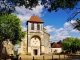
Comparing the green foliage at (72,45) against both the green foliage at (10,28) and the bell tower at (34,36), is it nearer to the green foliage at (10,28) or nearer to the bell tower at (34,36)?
the bell tower at (34,36)

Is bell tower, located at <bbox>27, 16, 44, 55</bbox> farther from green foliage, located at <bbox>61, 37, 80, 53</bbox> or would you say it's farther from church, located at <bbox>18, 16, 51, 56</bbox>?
green foliage, located at <bbox>61, 37, 80, 53</bbox>

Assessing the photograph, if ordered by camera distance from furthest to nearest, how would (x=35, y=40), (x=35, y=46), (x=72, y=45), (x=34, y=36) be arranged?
(x=72, y=45) → (x=34, y=36) → (x=35, y=40) → (x=35, y=46)

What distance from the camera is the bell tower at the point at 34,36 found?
2502 inches

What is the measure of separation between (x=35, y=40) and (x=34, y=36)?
1471 millimetres

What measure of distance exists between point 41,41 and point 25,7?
51094 millimetres

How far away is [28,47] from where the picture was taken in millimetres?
62969

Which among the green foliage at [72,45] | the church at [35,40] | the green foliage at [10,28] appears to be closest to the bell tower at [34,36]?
the church at [35,40]

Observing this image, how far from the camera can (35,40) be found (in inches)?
2537

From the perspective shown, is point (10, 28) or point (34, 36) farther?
point (34, 36)

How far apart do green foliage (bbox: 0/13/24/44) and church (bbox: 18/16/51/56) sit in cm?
2124

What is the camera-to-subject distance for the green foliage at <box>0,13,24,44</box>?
39219 mm

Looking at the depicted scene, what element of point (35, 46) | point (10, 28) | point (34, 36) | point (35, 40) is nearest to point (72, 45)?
point (35, 46)

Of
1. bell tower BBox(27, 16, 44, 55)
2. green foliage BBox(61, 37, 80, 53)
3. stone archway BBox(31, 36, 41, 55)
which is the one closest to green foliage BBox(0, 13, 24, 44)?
bell tower BBox(27, 16, 44, 55)

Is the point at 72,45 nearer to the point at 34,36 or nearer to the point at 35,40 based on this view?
the point at 35,40
